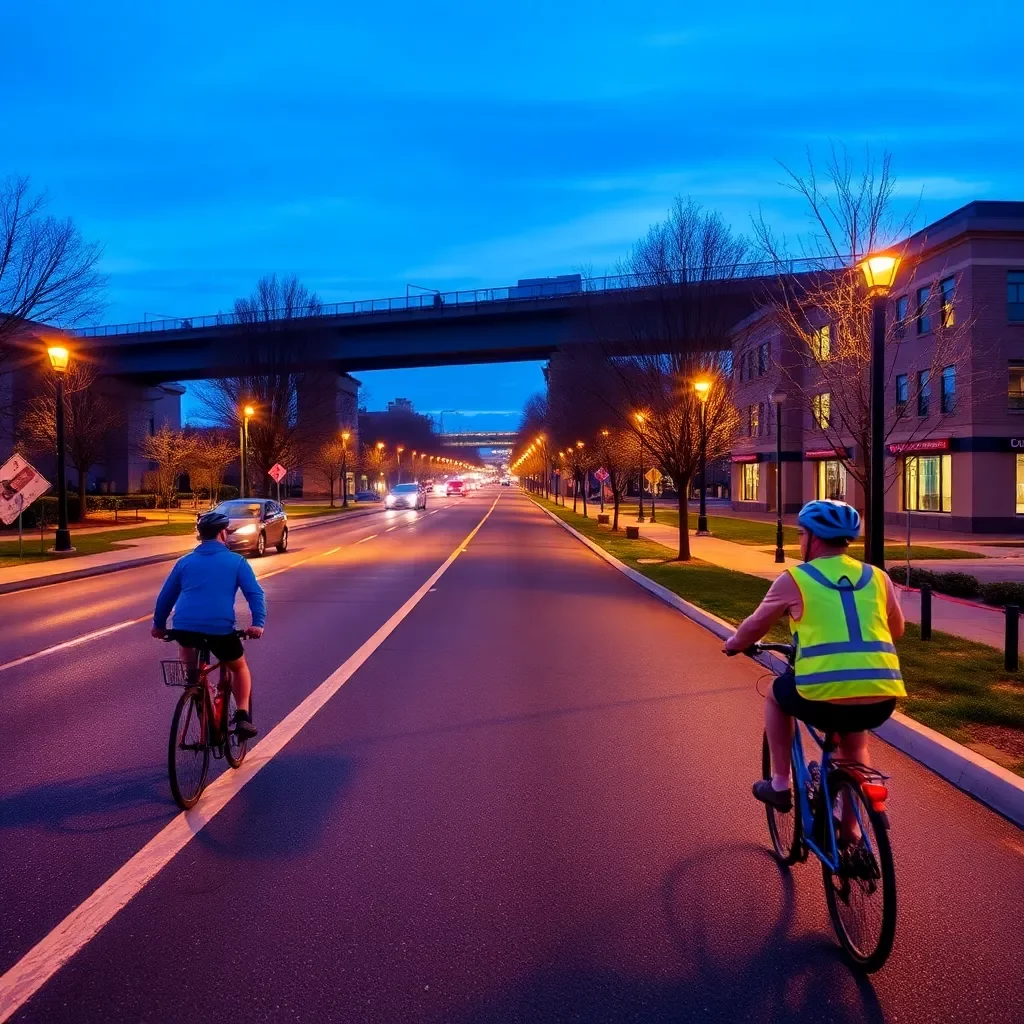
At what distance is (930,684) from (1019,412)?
28.0 m

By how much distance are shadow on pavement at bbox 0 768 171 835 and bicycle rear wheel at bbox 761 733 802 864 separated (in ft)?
11.0

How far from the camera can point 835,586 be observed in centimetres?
401

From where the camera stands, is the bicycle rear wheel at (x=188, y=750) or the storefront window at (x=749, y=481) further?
the storefront window at (x=749, y=481)

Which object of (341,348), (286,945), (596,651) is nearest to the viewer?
(286,945)

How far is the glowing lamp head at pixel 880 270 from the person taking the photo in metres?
11.1

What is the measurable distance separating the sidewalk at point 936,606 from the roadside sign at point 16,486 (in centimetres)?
1648

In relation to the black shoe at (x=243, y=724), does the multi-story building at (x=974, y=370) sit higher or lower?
higher

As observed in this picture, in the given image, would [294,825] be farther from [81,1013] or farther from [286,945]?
[81,1013]

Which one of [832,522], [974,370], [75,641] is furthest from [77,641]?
[974,370]

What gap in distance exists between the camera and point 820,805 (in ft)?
13.6

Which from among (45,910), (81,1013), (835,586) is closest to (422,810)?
(45,910)

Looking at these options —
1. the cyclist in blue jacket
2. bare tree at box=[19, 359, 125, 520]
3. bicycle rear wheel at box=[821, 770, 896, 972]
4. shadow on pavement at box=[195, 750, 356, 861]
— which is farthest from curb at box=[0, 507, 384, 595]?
bicycle rear wheel at box=[821, 770, 896, 972]

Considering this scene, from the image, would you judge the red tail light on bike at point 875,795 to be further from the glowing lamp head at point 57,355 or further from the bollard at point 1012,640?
the glowing lamp head at point 57,355

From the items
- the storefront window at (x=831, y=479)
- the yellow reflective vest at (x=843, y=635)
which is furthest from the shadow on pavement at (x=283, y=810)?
the storefront window at (x=831, y=479)
